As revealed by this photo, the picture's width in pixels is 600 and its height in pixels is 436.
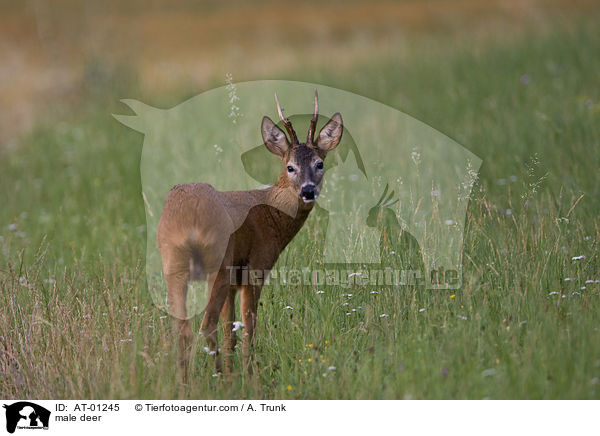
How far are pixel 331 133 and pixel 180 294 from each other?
172 centimetres

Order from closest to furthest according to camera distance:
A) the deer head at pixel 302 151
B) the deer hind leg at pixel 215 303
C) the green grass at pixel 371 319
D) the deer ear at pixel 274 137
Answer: the green grass at pixel 371 319 < the deer hind leg at pixel 215 303 < the deer head at pixel 302 151 < the deer ear at pixel 274 137

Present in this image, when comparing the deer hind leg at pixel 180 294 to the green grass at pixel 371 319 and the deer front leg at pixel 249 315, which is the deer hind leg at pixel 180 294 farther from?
the deer front leg at pixel 249 315

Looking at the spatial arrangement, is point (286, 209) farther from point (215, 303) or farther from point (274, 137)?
point (215, 303)

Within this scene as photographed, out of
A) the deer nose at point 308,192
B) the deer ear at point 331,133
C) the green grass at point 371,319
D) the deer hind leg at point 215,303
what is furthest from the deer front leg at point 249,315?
the deer ear at point 331,133

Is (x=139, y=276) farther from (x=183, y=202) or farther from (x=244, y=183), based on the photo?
(x=183, y=202)

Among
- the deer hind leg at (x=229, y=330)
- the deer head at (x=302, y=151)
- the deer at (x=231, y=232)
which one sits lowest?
the deer hind leg at (x=229, y=330)

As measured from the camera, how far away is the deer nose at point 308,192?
5.67 meters

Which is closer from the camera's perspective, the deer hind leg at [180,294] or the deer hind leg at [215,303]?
the deer hind leg at [180,294]

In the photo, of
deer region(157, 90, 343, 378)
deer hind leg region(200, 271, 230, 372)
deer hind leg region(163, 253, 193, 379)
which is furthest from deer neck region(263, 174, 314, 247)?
deer hind leg region(163, 253, 193, 379)

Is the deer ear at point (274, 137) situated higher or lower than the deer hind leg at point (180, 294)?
higher

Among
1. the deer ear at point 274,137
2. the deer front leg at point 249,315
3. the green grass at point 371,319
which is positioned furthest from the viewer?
the deer ear at point 274,137

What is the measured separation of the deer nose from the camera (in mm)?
5672

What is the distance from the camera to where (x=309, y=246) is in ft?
23.8

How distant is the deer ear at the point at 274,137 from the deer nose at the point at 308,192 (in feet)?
1.50
